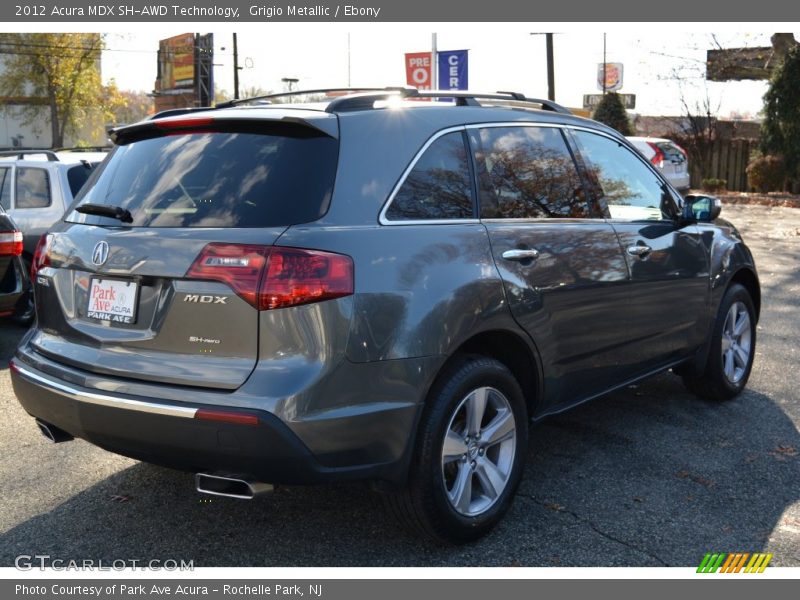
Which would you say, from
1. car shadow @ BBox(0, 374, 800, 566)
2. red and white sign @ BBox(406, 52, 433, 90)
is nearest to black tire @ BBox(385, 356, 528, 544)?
car shadow @ BBox(0, 374, 800, 566)

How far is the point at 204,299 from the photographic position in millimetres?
3188

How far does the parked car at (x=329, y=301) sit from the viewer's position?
3127 mm

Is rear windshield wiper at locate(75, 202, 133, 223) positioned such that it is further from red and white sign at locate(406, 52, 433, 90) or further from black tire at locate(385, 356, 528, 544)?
red and white sign at locate(406, 52, 433, 90)

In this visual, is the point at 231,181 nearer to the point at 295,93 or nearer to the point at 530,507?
the point at 295,93

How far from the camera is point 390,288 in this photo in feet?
10.8

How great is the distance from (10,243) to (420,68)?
18820 millimetres

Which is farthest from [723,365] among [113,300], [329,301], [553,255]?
[113,300]

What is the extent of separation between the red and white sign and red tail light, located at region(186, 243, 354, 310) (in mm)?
22116

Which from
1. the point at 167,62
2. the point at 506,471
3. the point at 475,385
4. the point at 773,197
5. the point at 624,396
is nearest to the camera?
the point at 475,385

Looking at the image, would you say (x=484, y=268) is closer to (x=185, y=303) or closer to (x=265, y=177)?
(x=265, y=177)

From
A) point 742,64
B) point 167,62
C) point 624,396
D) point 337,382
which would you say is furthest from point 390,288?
point 167,62

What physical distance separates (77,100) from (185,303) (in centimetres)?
5286

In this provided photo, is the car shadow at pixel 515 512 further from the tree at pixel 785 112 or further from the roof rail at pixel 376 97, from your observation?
the tree at pixel 785 112

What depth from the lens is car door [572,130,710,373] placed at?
4750mm
